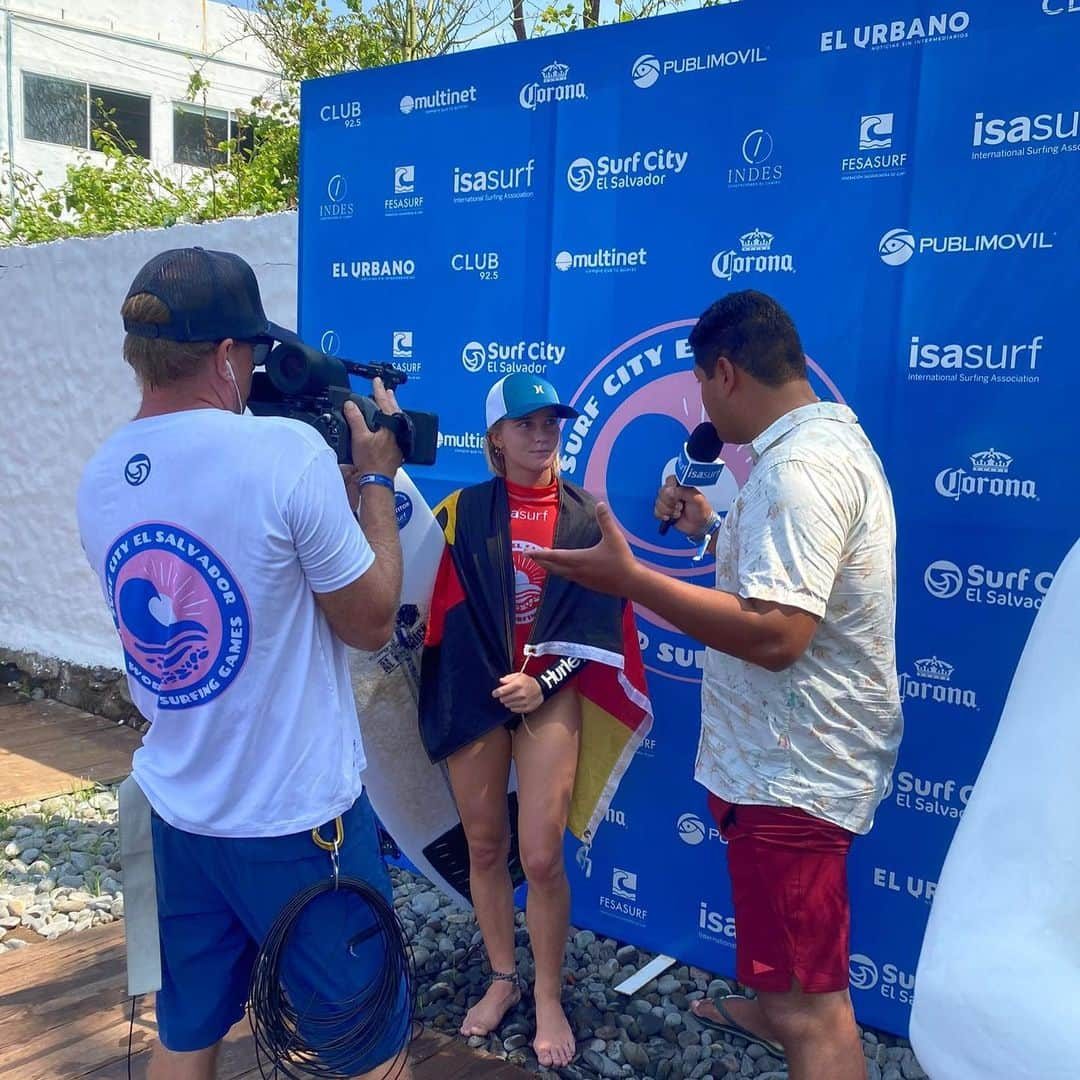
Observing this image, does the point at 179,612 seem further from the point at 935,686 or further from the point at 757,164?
the point at 757,164

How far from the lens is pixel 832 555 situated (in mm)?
1905

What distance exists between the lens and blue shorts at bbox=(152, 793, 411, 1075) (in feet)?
5.77

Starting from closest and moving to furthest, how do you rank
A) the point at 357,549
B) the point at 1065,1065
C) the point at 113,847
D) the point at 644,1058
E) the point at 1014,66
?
the point at 1065,1065 → the point at 357,549 → the point at 1014,66 → the point at 644,1058 → the point at 113,847

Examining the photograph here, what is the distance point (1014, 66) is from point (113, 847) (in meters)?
4.00

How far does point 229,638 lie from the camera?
170 cm

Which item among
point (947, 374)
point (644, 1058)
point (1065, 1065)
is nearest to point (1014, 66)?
point (947, 374)

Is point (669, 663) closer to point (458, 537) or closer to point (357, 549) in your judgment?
point (458, 537)

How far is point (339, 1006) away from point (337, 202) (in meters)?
2.89

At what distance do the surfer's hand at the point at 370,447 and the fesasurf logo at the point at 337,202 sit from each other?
201cm

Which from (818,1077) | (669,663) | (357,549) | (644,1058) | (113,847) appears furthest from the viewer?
(113,847)

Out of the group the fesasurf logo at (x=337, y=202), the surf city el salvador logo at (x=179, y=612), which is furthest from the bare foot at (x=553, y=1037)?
the fesasurf logo at (x=337, y=202)

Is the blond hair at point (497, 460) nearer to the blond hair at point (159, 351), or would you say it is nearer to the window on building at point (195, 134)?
the blond hair at point (159, 351)

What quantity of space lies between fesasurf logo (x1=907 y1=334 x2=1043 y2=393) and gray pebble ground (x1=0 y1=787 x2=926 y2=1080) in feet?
5.75

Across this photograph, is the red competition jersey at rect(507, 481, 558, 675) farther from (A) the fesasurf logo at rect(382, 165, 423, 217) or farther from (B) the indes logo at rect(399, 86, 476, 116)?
(B) the indes logo at rect(399, 86, 476, 116)
